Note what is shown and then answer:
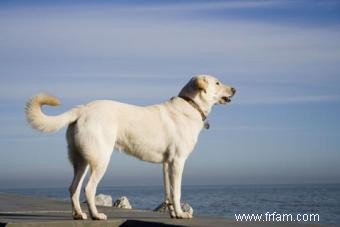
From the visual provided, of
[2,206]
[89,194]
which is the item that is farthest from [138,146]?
[2,206]

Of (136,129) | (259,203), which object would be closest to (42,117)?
(136,129)

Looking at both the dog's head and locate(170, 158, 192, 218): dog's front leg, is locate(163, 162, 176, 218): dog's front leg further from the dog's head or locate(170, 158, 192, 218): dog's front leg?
the dog's head

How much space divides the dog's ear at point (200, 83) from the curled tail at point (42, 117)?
188 centimetres

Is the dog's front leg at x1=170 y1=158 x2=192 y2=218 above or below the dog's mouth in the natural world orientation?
below

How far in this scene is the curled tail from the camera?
8.30 metres

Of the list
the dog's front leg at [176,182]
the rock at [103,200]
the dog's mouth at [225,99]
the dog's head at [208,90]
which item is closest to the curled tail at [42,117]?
the dog's front leg at [176,182]

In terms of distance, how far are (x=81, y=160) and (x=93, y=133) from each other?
44cm

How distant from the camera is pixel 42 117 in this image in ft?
27.3

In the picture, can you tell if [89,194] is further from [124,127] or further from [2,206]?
[2,206]

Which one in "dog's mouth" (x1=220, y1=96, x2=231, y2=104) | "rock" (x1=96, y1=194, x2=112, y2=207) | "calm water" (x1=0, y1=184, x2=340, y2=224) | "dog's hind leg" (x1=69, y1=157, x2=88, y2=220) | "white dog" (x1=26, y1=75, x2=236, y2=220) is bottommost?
"dog's hind leg" (x1=69, y1=157, x2=88, y2=220)

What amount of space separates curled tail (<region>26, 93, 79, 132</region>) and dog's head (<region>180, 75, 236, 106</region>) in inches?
73.1

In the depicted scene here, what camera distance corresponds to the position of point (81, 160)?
27.9 ft

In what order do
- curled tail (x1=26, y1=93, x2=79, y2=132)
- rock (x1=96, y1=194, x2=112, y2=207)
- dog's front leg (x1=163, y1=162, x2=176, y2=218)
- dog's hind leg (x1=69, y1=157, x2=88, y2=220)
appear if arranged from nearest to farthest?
curled tail (x1=26, y1=93, x2=79, y2=132) < dog's hind leg (x1=69, y1=157, x2=88, y2=220) < dog's front leg (x1=163, y1=162, x2=176, y2=218) < rock (x1=96, y1=194, x2=112, y2=207)

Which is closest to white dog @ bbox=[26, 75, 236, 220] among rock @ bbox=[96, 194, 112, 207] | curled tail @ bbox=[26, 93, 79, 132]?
A: curled tail @ bbox=[26, 93, 79, 132]
